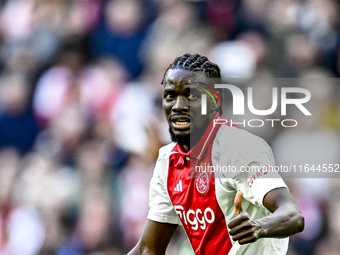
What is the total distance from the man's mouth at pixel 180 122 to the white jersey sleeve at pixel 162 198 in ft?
0.74

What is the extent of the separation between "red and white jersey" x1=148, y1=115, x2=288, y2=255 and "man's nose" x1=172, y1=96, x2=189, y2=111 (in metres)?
0.17

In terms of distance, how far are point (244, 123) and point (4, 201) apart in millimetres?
2689

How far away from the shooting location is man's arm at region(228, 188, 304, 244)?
5.74ft

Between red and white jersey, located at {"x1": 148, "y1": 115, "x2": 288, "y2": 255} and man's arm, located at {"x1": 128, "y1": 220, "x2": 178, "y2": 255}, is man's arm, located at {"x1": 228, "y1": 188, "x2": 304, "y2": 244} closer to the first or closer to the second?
red and white jersey, located at {"x1": 148, "y1": 115, "x2": 288, "y2": 255}

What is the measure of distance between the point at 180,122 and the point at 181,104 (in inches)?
3.8

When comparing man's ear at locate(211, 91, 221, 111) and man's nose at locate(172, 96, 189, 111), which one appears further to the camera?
man's ear at locate(211, 91, 221, 111)

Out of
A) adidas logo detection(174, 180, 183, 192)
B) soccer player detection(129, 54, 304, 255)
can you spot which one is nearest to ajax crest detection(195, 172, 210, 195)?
soccer player detection(129, 54, 304, 255)

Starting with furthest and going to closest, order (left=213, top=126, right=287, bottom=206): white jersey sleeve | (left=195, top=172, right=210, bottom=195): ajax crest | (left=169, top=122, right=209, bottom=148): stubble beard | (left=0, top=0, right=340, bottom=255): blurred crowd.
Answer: (left=0, top=0, right=340, bottom=255): blurred crowd
(left=169, top=122, right=209, bottom=148): stubble beard
(left=195, top=172, right=210, bottom=195): ajax crest
(left=213, top=126, right=287, bottom=206): white jersey sleeve

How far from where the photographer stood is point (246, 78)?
4.82m

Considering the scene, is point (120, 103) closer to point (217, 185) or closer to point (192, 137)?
point (192, 137)

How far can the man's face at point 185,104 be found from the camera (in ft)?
8.11

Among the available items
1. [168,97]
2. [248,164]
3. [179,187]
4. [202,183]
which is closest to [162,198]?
[179,187]

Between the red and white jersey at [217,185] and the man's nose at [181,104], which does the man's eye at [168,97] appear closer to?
the man's nose at [181,104]

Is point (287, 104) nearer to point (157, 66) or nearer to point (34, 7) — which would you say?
point (157, 66)
